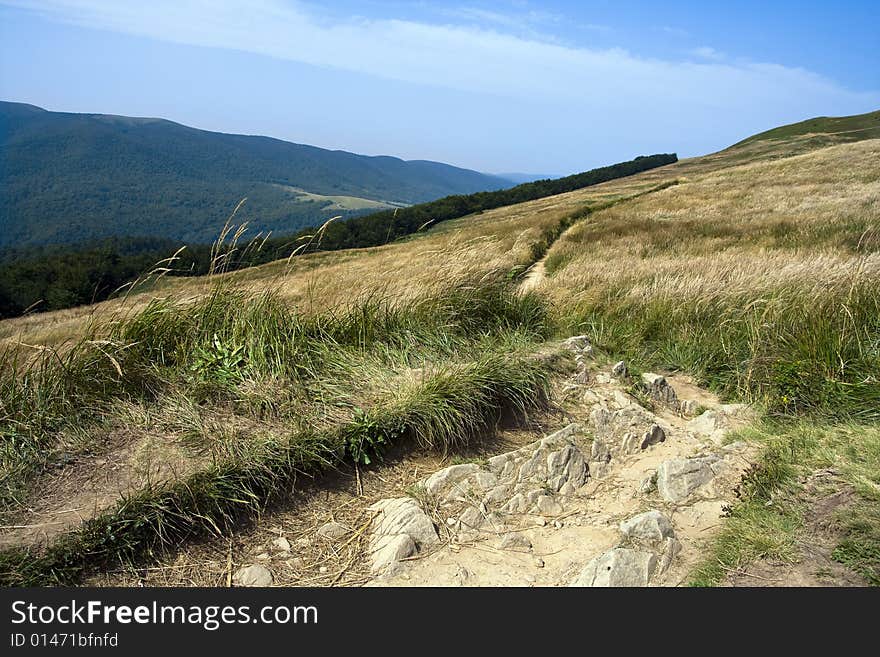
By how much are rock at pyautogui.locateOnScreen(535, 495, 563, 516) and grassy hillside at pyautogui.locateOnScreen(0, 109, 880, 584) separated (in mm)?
776

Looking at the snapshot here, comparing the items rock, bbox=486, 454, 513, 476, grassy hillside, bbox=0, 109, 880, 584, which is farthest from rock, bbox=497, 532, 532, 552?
grassy hillside, bbox=0, 109, 880, 584

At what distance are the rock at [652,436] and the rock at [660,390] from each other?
0.64m

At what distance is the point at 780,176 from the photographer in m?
33.1

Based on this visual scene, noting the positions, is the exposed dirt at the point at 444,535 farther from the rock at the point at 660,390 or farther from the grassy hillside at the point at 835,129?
the grassy hillside at the point at 835,129

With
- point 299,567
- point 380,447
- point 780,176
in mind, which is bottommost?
point 299,567

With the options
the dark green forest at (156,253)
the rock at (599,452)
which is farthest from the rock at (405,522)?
the dark green forest at (156,253)

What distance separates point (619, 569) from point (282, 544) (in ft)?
6.10

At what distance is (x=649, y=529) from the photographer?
10.7 ft

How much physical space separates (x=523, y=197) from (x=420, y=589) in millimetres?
74266

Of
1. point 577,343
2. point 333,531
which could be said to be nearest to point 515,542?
point 333,531

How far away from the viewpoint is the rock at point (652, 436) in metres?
4.46

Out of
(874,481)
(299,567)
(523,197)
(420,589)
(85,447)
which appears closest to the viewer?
(420,589)

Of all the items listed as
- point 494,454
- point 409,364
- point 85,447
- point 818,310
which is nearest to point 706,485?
point 494,454

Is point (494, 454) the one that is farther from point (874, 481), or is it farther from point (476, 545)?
point (874, 481)
